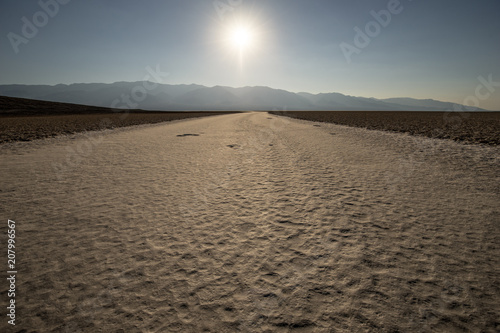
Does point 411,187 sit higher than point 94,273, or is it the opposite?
point 411,187

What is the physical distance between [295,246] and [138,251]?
2.50m

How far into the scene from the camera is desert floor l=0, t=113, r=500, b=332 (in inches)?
90.4

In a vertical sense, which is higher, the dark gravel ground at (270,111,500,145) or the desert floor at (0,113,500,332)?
the dark gravel ground at (270,111,500,145)

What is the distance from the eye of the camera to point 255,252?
3.37 meters

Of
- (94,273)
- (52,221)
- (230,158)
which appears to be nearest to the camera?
(94,273)

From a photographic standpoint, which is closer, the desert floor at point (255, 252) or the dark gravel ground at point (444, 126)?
the desert floor at point (255, 252)

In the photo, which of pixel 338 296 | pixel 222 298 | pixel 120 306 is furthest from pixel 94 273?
pixel 338 296

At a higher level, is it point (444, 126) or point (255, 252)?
point (444, 126)

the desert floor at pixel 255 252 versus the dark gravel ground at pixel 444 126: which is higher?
the dark gravel ground at pixel 444 126

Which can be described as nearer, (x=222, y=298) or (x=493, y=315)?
(x=493, y=315)

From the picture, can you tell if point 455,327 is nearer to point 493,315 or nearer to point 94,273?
point 493,315

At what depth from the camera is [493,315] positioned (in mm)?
2309

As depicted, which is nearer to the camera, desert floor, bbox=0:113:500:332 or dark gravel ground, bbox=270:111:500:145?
desert floor, bbox=0:113:500:332

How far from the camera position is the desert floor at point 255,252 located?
2295 millimetres
